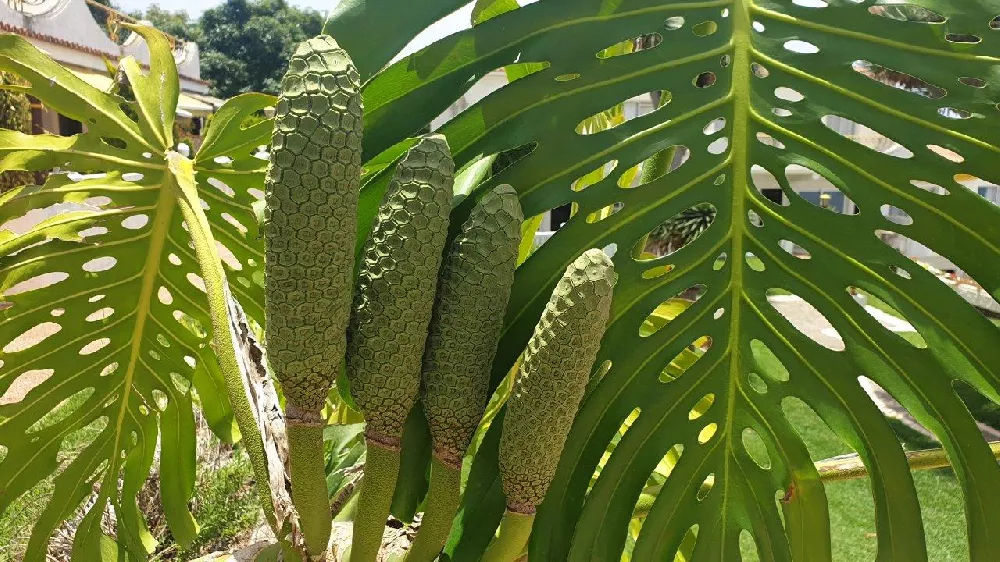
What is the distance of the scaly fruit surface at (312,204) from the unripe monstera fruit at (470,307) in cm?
11

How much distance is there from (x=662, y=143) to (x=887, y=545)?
1.98 ft

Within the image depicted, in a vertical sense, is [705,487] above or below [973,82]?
below

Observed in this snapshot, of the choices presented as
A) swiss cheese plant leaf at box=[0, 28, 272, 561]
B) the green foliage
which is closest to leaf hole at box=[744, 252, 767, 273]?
swiss cheese plant leaf at box=[0, 28, 272, 561]

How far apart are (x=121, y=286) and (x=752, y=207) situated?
4.38ft

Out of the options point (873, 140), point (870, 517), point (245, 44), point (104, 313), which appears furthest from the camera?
point (245, 44)

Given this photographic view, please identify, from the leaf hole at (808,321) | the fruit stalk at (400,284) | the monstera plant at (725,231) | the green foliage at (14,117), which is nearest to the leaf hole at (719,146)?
the monstera plant at (725,231)

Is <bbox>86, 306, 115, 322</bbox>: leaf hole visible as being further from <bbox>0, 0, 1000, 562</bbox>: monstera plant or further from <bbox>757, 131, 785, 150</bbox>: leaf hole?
A: <bbox>757, 131, 785, 150</bbox>: leaf hole

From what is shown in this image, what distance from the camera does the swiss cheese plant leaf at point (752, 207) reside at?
85cm

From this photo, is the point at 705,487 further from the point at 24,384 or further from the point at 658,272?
the point at 24,384

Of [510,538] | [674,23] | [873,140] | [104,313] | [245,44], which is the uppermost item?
[245,44]

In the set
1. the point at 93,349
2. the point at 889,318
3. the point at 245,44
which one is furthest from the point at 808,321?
the point at 245,44

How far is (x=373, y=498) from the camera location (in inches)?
33.3

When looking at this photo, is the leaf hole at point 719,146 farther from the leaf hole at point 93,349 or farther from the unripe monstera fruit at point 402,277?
the leaf hole at point 93,349

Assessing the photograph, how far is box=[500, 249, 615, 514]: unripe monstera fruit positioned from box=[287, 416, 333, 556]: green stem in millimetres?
209
